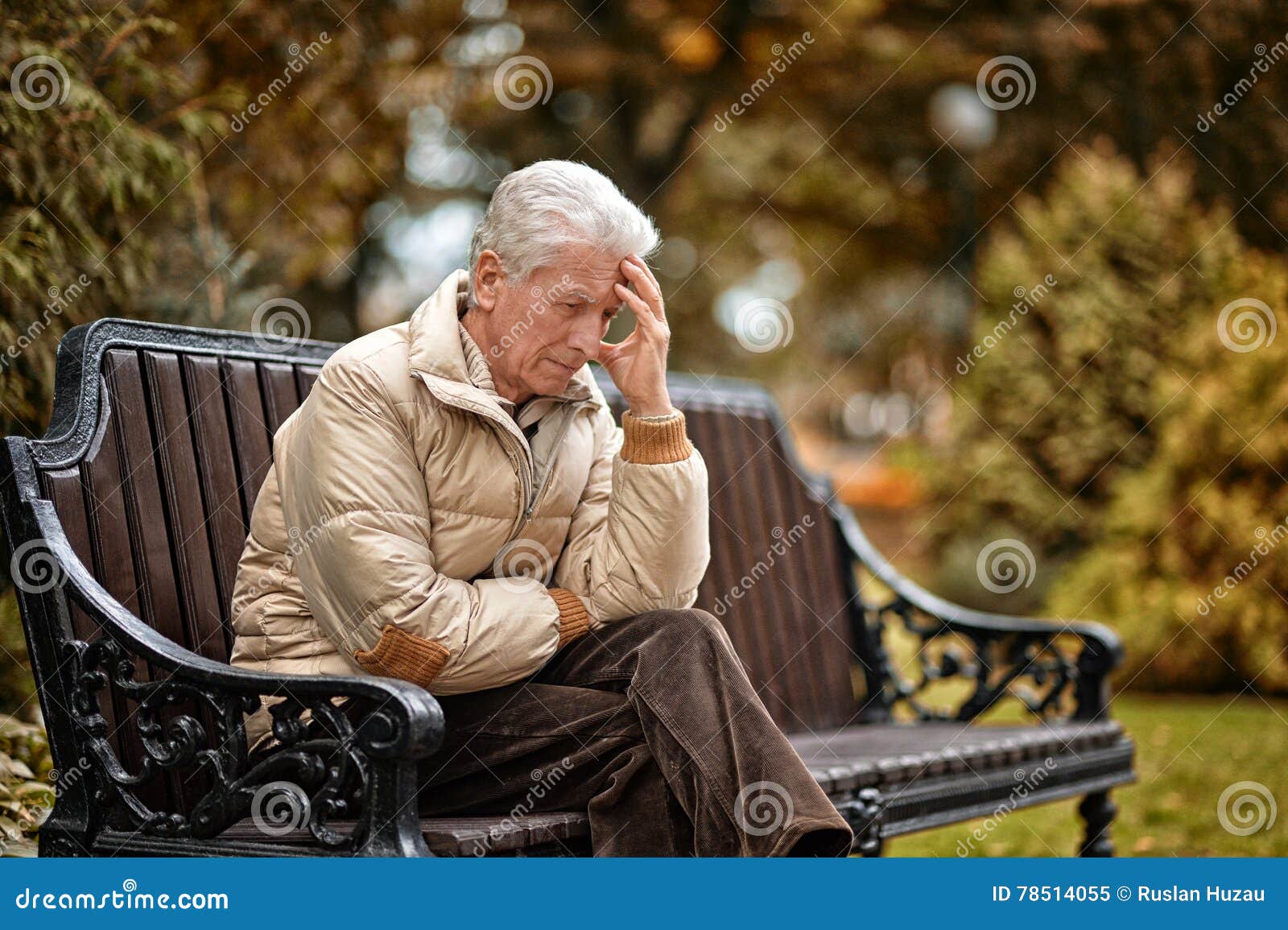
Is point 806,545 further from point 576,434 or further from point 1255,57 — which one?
point 1255,57

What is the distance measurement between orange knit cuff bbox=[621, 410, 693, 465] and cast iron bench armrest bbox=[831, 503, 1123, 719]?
5.98 feet

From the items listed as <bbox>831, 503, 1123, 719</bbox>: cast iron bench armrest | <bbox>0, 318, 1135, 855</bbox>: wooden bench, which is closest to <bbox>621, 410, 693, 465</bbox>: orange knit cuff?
<bbox>0, 318, 1135, 855</bbox>: wooden bench

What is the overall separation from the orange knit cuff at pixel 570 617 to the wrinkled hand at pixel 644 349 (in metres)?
0.39

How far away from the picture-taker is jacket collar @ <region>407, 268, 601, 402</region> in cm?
270

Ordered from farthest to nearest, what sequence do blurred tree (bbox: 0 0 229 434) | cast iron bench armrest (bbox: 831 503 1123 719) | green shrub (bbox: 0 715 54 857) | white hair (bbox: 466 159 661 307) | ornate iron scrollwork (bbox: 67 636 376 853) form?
cast iron bench armrest (bbox: 831 503 1123 719), blurred tree (bbox: 0 0 229 434), green shrub (bbox: 0 715 54 857), white hair (bbox: 466 159 661 307), ornate iron scrollwork (bbox: 67 636 376 853)

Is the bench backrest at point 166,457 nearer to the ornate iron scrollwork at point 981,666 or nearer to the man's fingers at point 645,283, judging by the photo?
the man's fingers at point 645,283

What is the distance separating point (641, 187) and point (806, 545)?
9.47m

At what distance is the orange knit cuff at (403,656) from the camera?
251 centimetres

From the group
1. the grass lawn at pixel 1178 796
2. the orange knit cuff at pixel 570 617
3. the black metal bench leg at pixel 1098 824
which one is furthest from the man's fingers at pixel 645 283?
the grass lawn at pixel 1178 796

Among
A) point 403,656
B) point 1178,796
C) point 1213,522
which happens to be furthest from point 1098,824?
point 1213,522

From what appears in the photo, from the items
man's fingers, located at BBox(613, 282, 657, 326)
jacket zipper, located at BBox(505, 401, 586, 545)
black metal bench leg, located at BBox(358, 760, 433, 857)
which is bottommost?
black metal bench leg, located at BBox(358, 760, 433, 857)

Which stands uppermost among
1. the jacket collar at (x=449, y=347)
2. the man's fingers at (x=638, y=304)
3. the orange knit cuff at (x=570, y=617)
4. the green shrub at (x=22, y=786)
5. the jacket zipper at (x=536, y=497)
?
the man's fingers at (x=638, y=304)

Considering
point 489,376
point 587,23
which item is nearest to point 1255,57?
point 587,23

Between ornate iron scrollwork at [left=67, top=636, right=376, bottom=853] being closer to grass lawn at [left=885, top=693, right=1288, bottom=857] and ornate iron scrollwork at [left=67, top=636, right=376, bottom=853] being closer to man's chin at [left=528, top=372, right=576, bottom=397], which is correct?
man's chin at [left=528, top=372, right=576, bottom=397]
